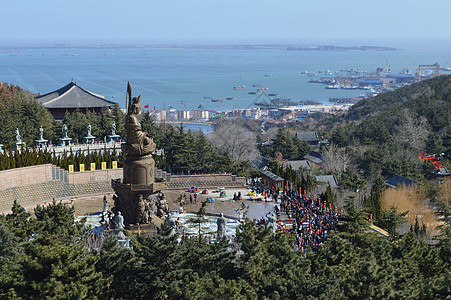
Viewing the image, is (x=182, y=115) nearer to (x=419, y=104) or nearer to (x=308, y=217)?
(x=419, y=104)

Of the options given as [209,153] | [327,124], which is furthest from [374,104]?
[209,153]

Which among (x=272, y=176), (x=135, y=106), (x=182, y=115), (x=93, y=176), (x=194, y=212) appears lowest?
(x=182, y=115)

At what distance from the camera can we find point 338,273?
18.5 meters

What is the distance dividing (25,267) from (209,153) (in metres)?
25.7

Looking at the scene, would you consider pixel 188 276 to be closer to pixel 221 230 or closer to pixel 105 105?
pixel 221 230

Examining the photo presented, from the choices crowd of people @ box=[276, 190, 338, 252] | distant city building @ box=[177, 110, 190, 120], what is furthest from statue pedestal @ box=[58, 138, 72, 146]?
distant city building @ box=[177, 110, 190, 120]

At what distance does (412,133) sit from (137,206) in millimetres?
41420

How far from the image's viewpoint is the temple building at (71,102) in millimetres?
56688

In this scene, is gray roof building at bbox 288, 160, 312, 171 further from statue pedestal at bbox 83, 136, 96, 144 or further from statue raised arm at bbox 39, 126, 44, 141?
statue raised arm at bbox 39, 126, 44, 141

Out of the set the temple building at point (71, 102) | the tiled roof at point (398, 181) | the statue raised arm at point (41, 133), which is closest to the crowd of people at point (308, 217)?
the tiled roof at point (398, 181)

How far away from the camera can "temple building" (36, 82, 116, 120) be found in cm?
5669

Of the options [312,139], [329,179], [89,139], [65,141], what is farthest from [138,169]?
[312,139]

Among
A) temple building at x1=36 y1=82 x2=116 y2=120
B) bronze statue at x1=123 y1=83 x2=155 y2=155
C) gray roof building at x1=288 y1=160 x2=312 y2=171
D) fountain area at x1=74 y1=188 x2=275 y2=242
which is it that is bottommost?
gray roof building at x1=288 y1=160 x2=312 y2=171

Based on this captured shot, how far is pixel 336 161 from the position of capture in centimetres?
5388
